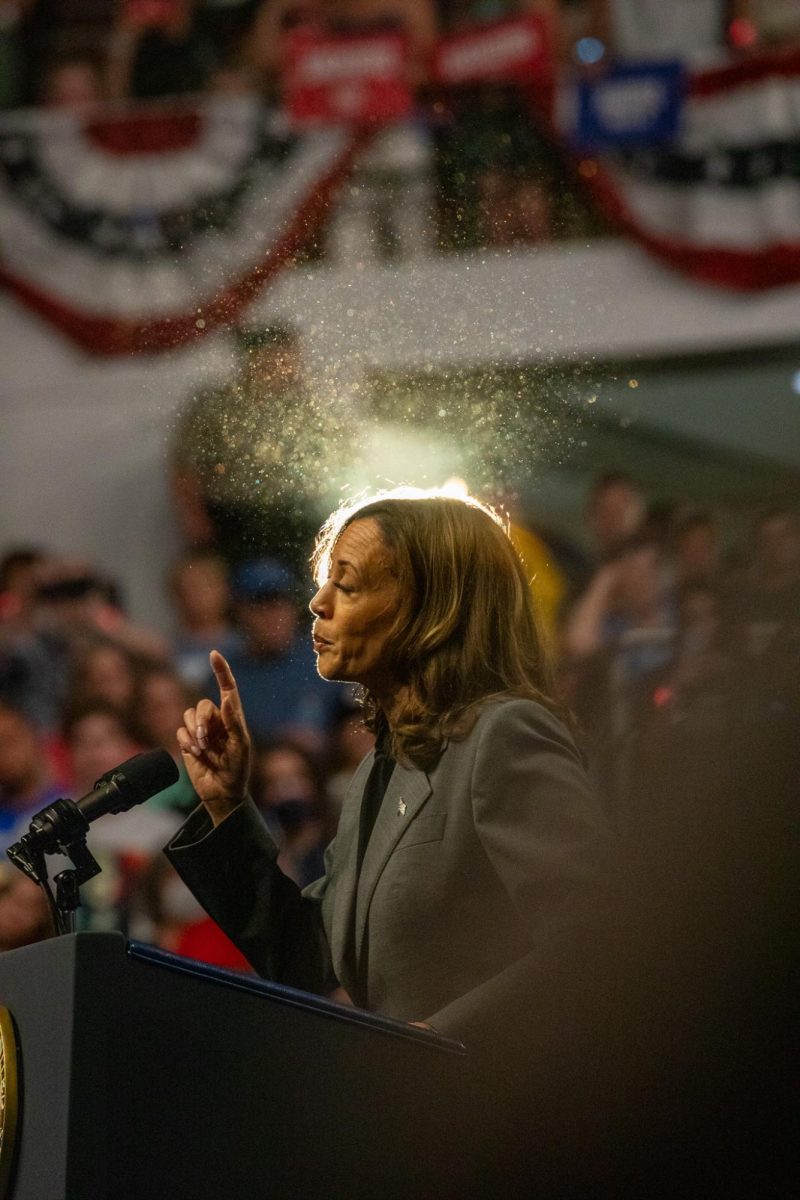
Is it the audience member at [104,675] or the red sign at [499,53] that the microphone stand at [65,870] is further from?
the red sign at [499,53]

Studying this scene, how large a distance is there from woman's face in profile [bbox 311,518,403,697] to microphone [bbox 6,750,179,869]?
0.24 meters

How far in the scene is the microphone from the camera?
5.52 feet

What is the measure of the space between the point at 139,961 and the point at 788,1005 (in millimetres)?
521

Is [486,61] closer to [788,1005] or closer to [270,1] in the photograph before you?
[270,1]

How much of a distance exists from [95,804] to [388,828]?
37 cm

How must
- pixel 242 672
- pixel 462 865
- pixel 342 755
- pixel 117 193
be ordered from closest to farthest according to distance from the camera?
pixel 462 865 → pixel 242 672 → pixel 342 755 → pixel 117 193

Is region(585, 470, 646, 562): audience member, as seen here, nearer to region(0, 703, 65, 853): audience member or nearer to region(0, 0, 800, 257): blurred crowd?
region(0, 0, 800, 257): blurred crowd

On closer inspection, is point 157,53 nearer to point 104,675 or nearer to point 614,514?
point 104,675

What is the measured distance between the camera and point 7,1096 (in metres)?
1.35

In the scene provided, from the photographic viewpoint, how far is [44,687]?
4.75 m

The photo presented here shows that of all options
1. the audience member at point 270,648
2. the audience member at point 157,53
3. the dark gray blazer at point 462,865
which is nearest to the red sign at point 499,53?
the audience member at point 157,53

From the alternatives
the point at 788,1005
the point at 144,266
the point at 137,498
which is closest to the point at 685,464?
the point at 137,498

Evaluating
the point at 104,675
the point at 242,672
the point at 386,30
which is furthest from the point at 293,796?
the point at 386,30

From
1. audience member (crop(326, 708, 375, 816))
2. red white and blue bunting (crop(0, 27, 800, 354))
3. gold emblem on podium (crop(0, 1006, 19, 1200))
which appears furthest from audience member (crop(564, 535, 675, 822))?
gold emblem on podium (crop(0, 1006, 19, 1200))
